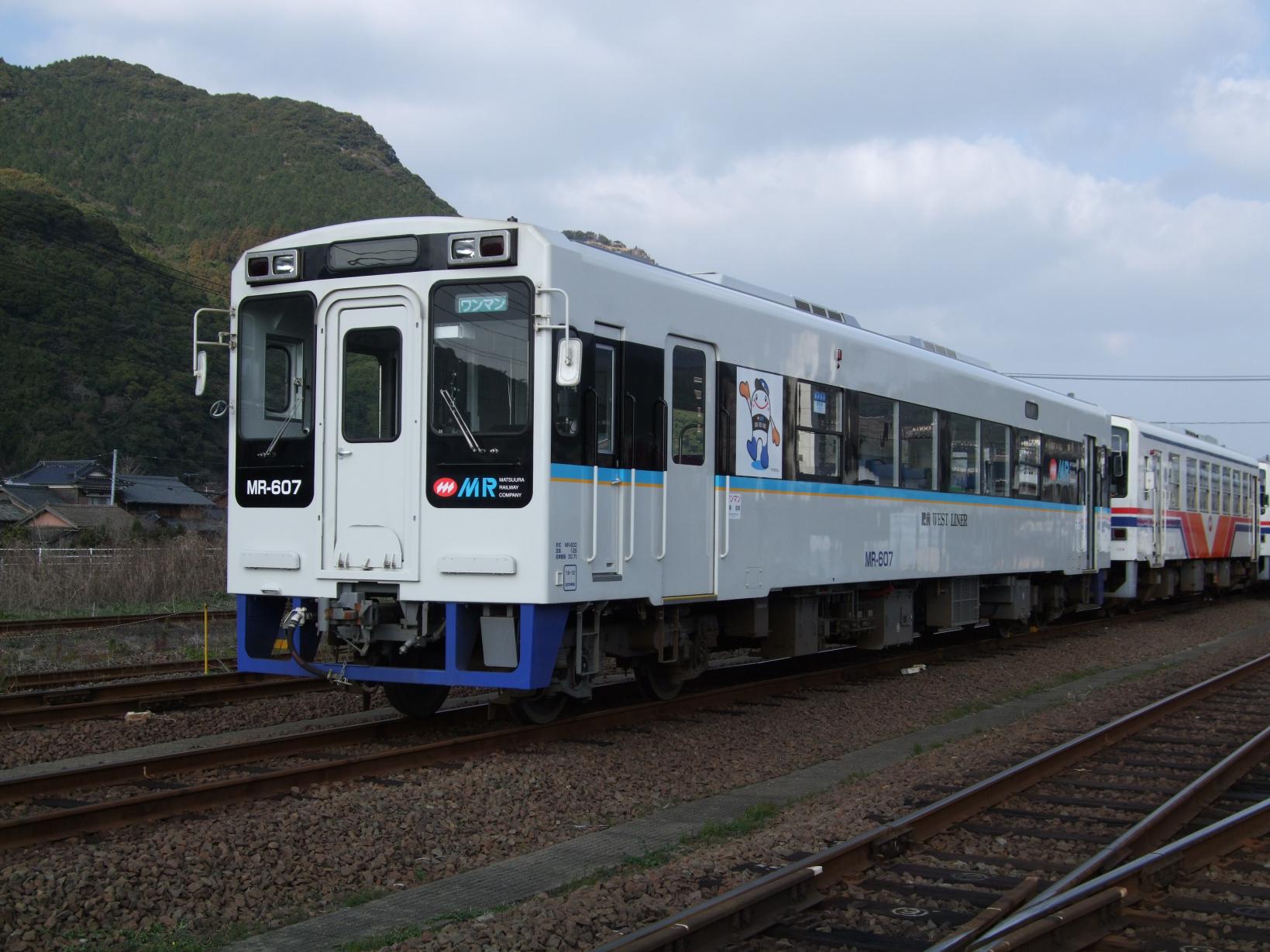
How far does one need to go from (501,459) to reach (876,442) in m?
5.20

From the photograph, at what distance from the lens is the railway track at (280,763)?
20.1ft

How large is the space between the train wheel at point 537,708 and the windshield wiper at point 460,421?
6.25 ft

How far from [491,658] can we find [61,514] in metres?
35.8

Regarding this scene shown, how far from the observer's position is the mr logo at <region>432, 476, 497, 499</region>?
A: 785 cm

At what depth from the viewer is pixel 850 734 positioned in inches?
381

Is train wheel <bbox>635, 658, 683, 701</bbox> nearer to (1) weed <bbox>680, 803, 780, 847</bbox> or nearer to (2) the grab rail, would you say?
(2) the grab rail

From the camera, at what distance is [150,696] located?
10258 millimetres

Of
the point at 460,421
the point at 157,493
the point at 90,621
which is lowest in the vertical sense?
the point at 90,621

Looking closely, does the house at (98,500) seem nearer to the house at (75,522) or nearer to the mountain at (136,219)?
the house at (75,522)

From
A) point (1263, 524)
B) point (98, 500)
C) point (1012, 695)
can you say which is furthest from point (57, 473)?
point (1012, 695)

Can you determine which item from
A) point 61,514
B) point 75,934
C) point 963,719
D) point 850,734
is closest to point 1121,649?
point 963,719

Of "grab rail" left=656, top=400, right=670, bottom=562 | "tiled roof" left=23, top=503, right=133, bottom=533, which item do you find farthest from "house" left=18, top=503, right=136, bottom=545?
"grab rail" left=656, top=400, right=670, bottom=562

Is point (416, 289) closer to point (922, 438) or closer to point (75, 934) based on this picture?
point (75, 934)

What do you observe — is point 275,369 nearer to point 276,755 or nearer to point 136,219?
point 276,755
